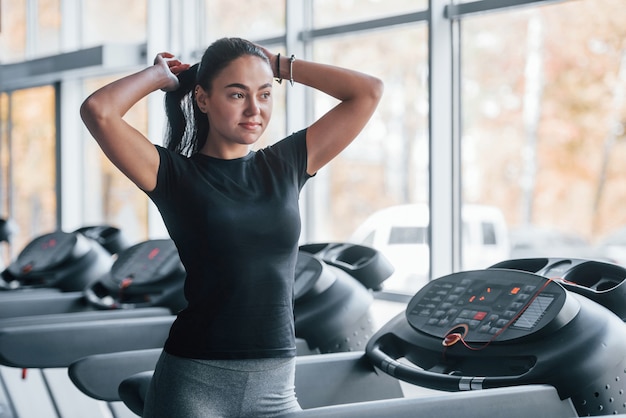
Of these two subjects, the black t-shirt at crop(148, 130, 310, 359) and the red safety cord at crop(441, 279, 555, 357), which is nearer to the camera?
the black t-shirt at crop(148, 130, 310, 359)

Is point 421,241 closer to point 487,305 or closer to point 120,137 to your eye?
point 487,305

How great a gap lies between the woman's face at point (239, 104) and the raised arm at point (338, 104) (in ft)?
0.54

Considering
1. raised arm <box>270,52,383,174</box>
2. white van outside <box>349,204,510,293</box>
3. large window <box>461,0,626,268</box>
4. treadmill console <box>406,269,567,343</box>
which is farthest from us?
white van outside <box>349,204,510,293</box>

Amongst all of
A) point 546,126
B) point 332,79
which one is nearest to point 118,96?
point 332,79

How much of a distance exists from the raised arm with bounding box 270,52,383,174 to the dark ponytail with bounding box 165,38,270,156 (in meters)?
0.13


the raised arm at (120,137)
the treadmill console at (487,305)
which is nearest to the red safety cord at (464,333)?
the treadmill console at (487,305)

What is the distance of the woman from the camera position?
5.69 ft

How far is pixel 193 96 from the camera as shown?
1936 mm

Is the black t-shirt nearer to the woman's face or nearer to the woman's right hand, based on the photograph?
the woman's face

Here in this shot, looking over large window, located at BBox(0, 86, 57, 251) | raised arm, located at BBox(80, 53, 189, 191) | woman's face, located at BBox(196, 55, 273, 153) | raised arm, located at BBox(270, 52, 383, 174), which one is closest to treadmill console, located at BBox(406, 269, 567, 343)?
raised arm, located at BBox(270, 52, 383, 174)

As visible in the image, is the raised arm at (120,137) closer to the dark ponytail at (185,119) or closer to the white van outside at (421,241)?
the dark ponytail at (185,119)

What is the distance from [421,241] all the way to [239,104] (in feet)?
7.52

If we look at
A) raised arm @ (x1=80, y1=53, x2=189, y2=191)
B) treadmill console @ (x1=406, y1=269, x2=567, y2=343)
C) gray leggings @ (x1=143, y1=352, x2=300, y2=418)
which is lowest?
gray leggings @ (x1=143, y1=352, x2=300, y2=418)

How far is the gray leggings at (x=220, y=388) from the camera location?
1.73 metres
